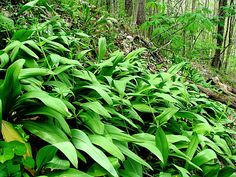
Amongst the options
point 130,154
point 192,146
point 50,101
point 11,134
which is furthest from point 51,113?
point 192,146

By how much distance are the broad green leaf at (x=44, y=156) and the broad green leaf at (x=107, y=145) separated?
1.14ft

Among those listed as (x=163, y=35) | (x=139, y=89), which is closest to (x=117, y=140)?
(x=139, y=89)

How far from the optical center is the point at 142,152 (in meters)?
2.22

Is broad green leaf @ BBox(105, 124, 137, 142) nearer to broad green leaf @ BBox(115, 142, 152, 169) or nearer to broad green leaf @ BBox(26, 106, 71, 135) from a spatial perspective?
broad green leaf @ BBox(115, 142, 152, 169)

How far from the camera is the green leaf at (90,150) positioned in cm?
147

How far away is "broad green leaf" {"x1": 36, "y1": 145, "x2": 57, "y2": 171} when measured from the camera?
1.40 metres

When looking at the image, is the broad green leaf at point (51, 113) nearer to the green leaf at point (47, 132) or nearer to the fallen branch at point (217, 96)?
the green leaf at point (47, 132)

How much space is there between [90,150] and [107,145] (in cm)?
15

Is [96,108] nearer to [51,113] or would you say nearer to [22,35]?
[51,113]

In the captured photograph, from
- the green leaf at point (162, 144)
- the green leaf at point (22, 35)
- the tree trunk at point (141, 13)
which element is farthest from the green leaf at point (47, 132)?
the tree trunk at point (141, 13)

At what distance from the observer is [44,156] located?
1405mm

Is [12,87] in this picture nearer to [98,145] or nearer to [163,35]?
[98,145]

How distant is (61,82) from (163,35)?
3844 millimetres

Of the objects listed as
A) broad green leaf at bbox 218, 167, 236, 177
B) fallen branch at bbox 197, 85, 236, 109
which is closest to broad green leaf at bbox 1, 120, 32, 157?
broad green leaf at bbox 218, 167, 236, 177
